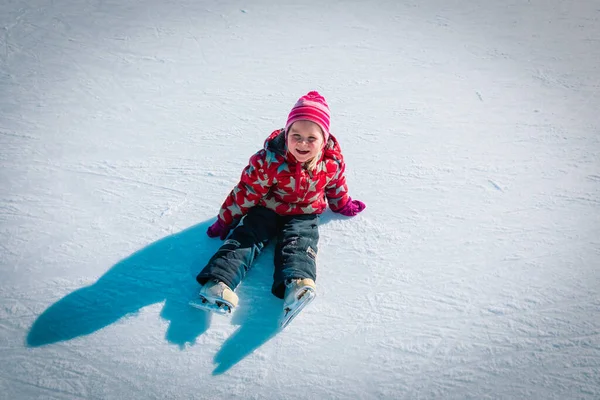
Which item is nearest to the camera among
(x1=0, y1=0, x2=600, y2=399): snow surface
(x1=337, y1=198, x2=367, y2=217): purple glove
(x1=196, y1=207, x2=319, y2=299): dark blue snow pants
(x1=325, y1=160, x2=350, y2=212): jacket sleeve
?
(x1=0, y1=0, x2=600, y2=399): snow surface

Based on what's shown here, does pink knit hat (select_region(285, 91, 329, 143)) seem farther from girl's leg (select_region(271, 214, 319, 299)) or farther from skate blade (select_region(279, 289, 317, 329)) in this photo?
skate blade (select_region(279, 289, 317, 329))

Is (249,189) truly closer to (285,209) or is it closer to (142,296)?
(285,209)

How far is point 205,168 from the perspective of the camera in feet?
8.08

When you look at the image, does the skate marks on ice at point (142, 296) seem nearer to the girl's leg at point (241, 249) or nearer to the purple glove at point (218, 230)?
the purple glove at point (218, 230)

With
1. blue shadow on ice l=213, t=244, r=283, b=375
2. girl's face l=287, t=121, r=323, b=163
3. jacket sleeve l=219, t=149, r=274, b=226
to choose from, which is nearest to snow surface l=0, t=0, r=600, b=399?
blue shadow on ice l=213, t=244, r=283, b=375

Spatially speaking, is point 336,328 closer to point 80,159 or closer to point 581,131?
point 80,159

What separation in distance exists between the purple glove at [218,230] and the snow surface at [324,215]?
73 mm

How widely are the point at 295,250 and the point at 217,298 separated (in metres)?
0.40

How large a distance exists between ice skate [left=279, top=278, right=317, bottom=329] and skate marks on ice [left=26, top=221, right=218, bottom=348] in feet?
1.13

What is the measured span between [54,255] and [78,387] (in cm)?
72

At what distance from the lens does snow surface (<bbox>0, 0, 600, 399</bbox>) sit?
1.59 meters

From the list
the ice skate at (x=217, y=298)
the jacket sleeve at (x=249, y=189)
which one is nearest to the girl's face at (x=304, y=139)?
the jacket sleeve at (x=249, y=189)

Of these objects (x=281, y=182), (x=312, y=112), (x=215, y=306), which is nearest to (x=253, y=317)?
(x=215, y=306)

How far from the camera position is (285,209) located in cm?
193
